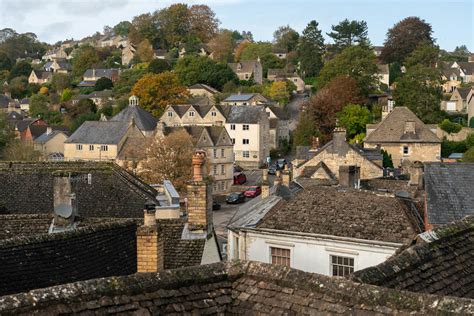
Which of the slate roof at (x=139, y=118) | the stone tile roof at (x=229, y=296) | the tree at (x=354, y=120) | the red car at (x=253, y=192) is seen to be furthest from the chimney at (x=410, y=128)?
the stone tile roof at (x=229, y=296)

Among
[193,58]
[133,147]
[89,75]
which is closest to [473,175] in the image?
[133,147]

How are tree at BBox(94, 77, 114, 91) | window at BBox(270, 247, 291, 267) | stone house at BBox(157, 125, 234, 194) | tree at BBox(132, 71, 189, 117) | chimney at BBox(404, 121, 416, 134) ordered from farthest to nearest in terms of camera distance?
tree at BBox(94, 77, 114, 91), tree at BBox(132, 71, 189, 117), stone house at BBox(157, 125, 234, 194), chimney at BBox(404, 121, 416, 134), window at BBox(270, 247, 291, 267)

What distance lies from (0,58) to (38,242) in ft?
526

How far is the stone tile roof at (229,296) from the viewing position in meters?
5.70

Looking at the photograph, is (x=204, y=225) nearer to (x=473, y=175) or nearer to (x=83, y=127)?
(x=473, y=175)

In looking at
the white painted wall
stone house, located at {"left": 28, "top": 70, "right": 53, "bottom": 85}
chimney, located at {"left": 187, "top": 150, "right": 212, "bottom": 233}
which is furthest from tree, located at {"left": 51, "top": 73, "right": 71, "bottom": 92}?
chimney, located at {"left": 187, "top": 150, "right": 212, "bottom": 233}

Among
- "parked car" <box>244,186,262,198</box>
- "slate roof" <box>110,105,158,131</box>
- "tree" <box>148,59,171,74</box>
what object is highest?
"tree" <box>148,59,171,74</box>

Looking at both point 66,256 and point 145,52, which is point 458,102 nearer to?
point 145,52

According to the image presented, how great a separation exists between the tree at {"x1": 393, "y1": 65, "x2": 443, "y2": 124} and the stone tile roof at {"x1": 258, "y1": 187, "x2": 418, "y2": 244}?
50959mm

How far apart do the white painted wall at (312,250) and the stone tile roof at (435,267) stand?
9.31 m

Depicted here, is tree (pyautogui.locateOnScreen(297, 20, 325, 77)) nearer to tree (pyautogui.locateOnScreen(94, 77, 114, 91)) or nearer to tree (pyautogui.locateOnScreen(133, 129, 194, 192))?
tree (pyautogui.locateOnScreen(94, 77, 114, 91))

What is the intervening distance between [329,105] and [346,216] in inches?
2074

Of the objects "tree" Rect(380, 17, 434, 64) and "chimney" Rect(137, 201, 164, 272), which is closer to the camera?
"chimney" Rect(137, 201, 164, 272)

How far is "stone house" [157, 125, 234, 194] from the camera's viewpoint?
65.3m
